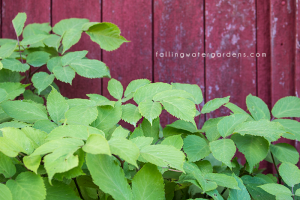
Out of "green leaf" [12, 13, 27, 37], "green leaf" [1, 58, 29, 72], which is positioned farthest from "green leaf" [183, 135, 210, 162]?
"green leaf" [12, 13, 27, 37]

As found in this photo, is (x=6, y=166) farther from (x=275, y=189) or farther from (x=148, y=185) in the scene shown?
(x=275, y=189)

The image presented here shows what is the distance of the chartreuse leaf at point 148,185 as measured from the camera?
0.38m

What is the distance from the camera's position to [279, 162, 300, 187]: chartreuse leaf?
20.6 inches

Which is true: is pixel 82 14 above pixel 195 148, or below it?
above

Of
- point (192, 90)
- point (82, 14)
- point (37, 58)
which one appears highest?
point (82, 14)

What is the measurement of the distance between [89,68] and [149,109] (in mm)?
348

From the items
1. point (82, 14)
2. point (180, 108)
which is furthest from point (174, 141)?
point (82, 14)

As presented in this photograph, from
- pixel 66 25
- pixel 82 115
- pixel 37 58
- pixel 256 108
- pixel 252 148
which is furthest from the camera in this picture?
pixel 66 25

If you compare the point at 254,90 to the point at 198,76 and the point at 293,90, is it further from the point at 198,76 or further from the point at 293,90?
the point at 198,76

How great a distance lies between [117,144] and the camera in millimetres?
344

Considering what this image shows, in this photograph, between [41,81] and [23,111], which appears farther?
[41,81]

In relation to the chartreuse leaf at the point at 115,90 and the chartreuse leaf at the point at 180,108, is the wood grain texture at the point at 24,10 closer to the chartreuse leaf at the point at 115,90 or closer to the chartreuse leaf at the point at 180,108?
the chartreuse leaf at the point at 115,90

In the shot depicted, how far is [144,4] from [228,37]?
449 mm

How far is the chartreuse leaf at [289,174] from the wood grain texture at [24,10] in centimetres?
114
